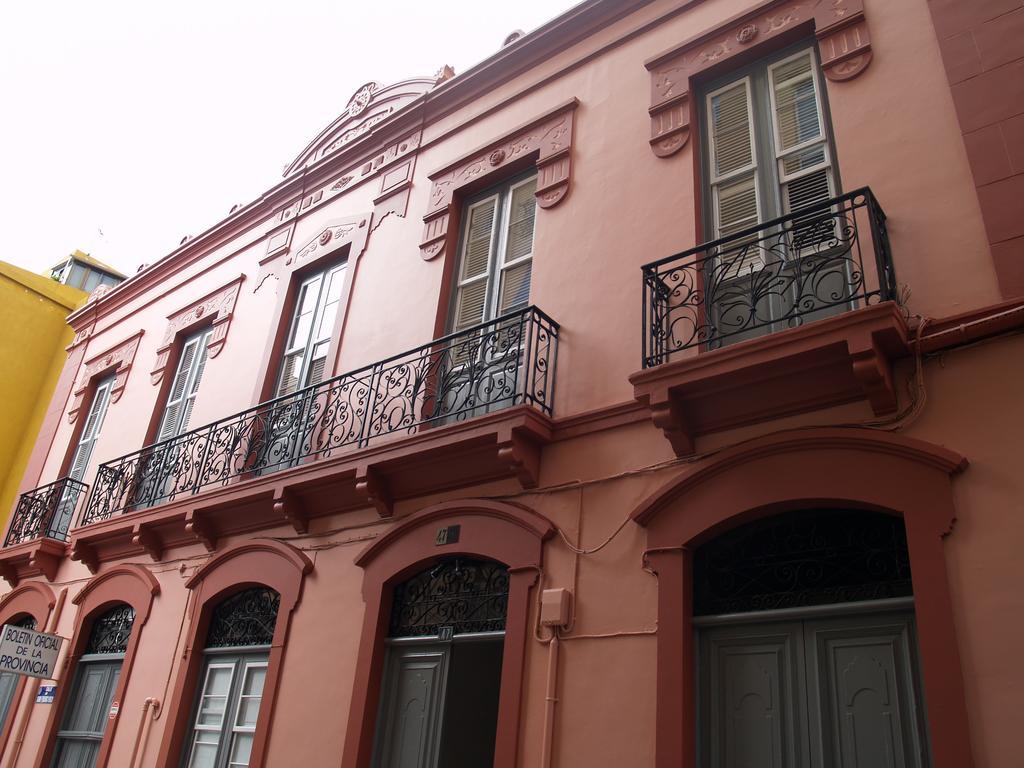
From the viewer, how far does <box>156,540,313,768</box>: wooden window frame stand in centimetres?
786

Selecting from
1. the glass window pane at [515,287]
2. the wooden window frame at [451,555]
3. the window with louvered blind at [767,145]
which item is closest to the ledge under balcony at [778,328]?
the window with louvered blind at [767,145]

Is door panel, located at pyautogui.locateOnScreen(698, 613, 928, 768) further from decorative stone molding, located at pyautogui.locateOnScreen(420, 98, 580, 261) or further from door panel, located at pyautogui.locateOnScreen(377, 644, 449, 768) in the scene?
decorative stone molding, located at pyautogui.locateOnScreen(420, 98, 580, 261)

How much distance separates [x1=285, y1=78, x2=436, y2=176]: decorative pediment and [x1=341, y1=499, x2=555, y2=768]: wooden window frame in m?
5.70

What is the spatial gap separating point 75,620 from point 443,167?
22.8 ft

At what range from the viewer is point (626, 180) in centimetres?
777

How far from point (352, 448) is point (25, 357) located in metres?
10.4

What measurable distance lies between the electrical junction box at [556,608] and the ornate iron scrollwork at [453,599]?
26.3 inches

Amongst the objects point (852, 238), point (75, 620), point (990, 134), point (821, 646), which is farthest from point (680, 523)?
point (75, 620)

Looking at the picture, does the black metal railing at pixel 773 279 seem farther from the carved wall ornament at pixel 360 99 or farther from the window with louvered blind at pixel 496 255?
the carved wall ornament at pixel 360 99

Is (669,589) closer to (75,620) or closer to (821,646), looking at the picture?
(821,646)

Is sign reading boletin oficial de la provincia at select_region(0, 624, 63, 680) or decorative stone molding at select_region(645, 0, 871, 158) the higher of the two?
decorative stone molding at select_region(645, 0, 871, 158)

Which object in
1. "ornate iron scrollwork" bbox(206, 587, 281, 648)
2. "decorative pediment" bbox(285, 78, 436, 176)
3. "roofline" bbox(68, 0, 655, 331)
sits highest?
"decorative pediment" bbox(285, 78, 436, 176)

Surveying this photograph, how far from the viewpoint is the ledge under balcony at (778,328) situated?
528 cm

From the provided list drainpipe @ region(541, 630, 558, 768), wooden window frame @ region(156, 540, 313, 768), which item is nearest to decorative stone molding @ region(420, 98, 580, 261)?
wooden window frame @ region(156, 540, 313, 768)
